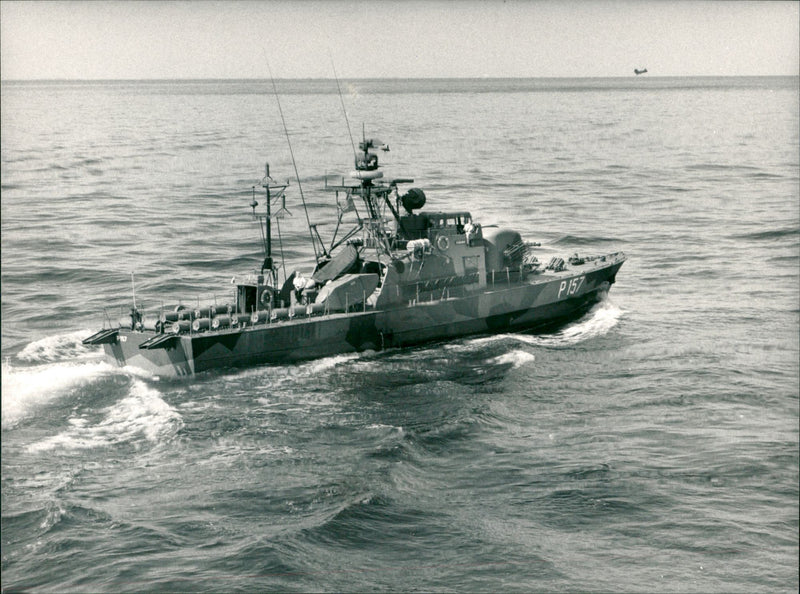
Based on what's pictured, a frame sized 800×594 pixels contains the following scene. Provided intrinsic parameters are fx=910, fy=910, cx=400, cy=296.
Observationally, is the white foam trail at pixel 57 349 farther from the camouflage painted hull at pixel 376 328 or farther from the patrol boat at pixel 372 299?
the camouflage painted hull at pixel 376 328

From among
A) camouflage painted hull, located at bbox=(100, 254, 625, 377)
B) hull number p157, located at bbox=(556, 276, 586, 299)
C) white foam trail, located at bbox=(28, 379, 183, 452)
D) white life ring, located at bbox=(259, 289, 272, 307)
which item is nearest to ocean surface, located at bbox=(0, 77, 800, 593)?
white foam trail, located at bbox=(28, 379, 183, 452)

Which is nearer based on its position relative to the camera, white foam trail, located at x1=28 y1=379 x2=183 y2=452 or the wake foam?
white foam trail, located at x1=28 y1=379 x2=183 y2=452

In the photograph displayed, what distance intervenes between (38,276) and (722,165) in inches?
2097

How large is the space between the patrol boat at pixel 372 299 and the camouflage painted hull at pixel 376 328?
0.04m

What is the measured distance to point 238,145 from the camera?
85812mm

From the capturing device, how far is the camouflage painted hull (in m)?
29.6

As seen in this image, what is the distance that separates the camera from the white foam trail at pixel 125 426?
78.0 ft

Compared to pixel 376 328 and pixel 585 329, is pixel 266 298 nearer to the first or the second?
pixel 376 328

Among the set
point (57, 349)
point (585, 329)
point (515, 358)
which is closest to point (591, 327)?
point (585, 329)

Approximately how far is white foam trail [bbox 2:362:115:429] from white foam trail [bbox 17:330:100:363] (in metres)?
0.95

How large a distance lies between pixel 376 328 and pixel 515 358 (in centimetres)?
514

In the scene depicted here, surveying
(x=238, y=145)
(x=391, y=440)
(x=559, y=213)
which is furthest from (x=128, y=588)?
(x=238, y=145)

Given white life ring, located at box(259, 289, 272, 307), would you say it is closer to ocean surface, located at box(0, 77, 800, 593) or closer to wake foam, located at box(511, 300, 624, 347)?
ocean surface, located at box(0, 77, 800, 593)

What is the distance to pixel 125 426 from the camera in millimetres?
25062
